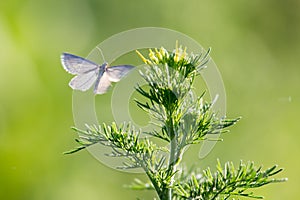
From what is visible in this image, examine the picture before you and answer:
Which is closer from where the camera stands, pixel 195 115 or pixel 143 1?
pixel 195 115

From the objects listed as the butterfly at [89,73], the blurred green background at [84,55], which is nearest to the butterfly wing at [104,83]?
the butterfly at [89,73]

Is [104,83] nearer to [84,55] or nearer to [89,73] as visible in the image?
[89,73]

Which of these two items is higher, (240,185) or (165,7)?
(165,7)

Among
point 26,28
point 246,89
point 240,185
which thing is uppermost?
point 246,89


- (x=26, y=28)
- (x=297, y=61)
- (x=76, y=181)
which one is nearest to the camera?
(x=76, y=181)

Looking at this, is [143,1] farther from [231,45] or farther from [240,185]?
[240,185]

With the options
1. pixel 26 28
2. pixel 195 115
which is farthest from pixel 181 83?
pixel 26 28

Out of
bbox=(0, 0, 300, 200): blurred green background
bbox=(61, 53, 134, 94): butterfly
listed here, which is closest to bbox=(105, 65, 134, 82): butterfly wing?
bbox=(61, 53, 134, 94): butterfly

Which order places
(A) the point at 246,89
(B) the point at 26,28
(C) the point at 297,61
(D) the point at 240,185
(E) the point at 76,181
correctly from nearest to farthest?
(D) the point at 240,185 < (E) the point at 76,181 < (B) the point at 26,28 < (A) the point at 246,89 < (C) the point at 297,61

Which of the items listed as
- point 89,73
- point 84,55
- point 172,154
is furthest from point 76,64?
point 84,55
